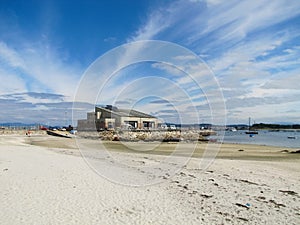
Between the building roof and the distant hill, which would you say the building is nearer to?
the building roof

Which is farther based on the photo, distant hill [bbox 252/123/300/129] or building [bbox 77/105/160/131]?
distant hill [bbox 252/123/300/129]

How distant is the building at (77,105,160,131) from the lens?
54.5m

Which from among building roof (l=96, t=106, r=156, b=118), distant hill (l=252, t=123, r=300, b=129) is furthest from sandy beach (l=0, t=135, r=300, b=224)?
distant hill (l=252, t=123, r=300, b=129)

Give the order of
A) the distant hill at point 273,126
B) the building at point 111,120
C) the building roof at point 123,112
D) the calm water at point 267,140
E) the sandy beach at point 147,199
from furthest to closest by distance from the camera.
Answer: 1. the distant hill at point 273,126
2. the building roof at point 123,112
3. the building at point 111,120
4. the calm water at point 267,140
5. the sandy beach at point 147,199

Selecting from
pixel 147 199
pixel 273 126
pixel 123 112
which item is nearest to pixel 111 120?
pixel 123 112

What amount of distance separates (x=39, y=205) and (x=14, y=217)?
3.08 ft

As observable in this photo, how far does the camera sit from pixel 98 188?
29.4 feet

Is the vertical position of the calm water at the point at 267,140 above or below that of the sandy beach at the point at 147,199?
below

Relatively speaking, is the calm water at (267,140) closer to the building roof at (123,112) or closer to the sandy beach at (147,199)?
the building roof at (123,112)

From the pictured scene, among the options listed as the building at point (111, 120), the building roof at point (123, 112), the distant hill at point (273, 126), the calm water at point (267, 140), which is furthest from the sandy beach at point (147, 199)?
the distant hill at point (273, 126)

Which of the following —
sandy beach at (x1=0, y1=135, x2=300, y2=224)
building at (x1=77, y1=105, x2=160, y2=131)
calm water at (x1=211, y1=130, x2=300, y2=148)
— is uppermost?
building at (x1=77, y1=105, x2=160, y2=131)

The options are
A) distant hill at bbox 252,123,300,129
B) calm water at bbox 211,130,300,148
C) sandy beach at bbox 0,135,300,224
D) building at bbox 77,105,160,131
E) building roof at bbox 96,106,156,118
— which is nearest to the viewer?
sandy beach at bbox 0,135,300,224

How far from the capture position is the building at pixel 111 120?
54.5 meters

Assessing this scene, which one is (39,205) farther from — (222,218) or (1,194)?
(222,218)
